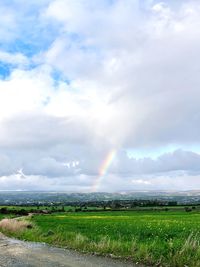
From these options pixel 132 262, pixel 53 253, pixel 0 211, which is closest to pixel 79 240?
pixel 53 253

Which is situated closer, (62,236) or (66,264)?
(66,264)

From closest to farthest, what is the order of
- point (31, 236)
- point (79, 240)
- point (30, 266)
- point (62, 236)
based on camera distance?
point (30, 266) < point (79, 240) < point (62, 236) < point (31, 236)

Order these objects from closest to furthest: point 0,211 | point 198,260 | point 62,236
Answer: point 198,260
point 62,236
point 0,211

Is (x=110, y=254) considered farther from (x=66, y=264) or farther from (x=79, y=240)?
(x=79, y=240)

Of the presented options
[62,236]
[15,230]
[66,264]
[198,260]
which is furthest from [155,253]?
[15,230]

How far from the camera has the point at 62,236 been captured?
34719 millimetres

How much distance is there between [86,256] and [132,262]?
12.2 ft

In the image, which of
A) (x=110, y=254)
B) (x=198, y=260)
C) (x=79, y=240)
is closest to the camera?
(x=198, y=260)

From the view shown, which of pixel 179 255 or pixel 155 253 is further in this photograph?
pixel 155 253

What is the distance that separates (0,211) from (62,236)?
362 feet

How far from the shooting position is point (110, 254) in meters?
24.4

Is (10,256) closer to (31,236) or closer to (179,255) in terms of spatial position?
(179,255)

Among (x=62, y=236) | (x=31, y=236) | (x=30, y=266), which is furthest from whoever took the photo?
(x=31, y=236)

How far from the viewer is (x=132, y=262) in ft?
71.9
